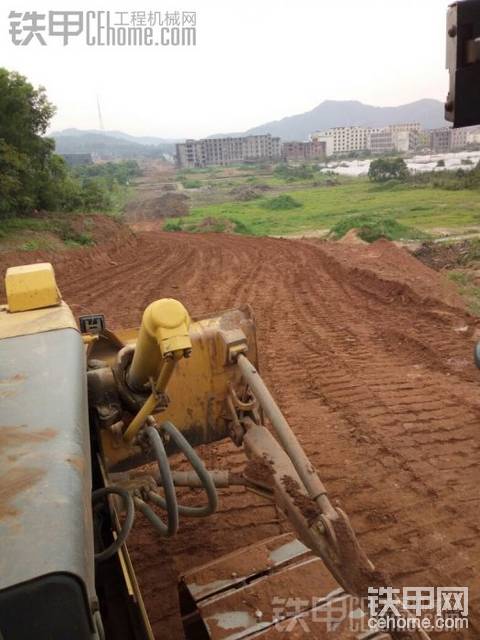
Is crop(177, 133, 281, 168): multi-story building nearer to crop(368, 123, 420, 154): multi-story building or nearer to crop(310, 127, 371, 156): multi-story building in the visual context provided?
crop(310, 127, 371, 156): multi-story building

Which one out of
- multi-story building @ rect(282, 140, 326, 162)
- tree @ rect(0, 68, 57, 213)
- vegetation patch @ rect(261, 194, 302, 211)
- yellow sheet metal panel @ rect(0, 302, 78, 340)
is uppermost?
multi-story building @ rect(282, 140, 326, 162)

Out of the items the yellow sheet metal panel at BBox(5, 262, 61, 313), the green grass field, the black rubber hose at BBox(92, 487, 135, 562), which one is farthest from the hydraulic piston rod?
the green grass field

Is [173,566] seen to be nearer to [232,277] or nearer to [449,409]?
[449,409]

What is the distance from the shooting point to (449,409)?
517 centimetres

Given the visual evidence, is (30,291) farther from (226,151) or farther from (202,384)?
(226,151)

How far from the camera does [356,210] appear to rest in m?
27.7

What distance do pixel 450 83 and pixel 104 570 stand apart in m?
1.99

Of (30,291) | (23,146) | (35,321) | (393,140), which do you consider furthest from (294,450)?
(393,140)

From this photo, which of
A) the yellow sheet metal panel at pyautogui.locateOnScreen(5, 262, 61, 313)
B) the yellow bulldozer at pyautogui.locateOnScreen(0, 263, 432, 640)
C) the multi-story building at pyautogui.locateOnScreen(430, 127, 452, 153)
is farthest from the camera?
the multi-story building at pyautogui.locateOnScreen(430, 127, 452, 153)

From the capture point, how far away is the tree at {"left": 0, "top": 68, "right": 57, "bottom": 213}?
16578 mm

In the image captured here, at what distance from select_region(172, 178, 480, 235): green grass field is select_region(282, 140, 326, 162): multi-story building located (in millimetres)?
59173

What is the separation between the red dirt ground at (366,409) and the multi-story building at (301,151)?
88182mm

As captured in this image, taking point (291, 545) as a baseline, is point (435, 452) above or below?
below

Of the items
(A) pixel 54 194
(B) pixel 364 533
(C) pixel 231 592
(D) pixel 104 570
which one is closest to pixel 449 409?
(B) pixel 364 533
